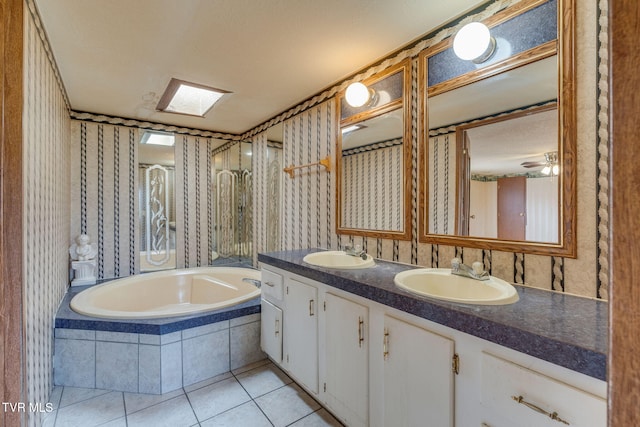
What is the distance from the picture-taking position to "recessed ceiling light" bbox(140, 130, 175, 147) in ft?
10.8

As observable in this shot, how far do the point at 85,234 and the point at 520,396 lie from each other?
3.66 metres

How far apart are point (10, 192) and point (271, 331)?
64.8 inches

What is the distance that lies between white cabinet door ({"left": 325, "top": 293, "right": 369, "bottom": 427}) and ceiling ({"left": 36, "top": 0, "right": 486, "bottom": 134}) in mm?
1467

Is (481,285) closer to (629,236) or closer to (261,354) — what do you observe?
(629,236)

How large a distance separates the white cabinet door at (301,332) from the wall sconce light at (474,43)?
1442 mm

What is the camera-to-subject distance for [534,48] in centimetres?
124

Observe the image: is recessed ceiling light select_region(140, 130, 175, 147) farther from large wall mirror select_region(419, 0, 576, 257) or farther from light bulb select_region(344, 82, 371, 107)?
large wall mirror select_region(419, 0, 576, 257)

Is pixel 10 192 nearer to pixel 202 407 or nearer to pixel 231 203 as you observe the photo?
pixel 202 407

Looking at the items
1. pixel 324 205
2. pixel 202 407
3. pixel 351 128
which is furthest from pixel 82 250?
pixel 351 128

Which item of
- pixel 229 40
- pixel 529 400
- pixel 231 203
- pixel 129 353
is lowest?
pixel 129 353

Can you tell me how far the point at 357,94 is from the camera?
2.00 metres

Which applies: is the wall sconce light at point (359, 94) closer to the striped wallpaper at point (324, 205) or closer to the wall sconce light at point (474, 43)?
the striped wallpaper at point (324, 205)

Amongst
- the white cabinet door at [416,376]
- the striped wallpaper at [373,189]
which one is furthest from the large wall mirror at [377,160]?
the white cabinet door at [416,376]

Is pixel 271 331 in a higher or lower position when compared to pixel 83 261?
lower
